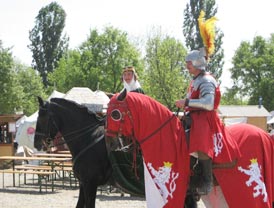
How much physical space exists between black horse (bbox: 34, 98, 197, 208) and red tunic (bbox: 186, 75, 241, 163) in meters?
1.01

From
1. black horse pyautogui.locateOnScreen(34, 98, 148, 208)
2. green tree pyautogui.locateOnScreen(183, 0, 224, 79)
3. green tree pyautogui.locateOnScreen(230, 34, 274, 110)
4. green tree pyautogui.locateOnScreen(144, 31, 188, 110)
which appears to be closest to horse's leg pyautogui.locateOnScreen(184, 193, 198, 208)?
black horse pyautogui.locateOnScreen(34, 98, 148, 208)

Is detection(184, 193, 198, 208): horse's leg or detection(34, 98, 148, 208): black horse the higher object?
detection(34, 98, 148, 208): black horse

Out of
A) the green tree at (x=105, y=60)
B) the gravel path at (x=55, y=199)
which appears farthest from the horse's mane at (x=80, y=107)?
the green tree at (x=105, y=60)

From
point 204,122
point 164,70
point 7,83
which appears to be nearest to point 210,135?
point 204,122

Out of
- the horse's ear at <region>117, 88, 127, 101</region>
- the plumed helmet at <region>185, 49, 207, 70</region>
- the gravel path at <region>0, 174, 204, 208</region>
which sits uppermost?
the plumed helmet at <region>185, 49, 207, 70</region>

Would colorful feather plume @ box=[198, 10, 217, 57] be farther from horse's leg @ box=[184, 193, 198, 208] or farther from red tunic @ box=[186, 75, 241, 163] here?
horse's leg @ box=[184, 193, 198, 208]

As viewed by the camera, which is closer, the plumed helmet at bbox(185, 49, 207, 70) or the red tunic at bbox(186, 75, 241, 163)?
the red tunic at bbox(186, 75, 241, 163)

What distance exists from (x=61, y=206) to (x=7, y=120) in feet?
44.3

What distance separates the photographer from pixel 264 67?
52.4m

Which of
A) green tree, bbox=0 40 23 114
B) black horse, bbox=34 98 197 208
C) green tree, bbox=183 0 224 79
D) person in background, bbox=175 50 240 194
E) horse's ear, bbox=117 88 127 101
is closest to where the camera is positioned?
person in background, bbox=175 50 240 194

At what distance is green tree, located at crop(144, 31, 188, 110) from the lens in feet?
133

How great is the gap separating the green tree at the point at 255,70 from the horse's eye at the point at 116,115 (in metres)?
45.7

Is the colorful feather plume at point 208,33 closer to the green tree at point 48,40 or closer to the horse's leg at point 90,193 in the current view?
the horse's leg at point 90,193

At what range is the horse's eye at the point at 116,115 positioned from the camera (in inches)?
232
